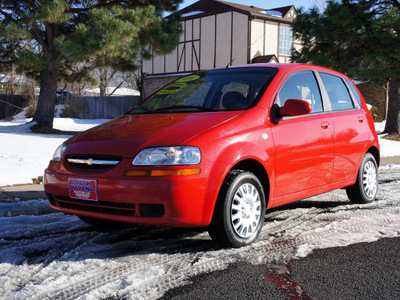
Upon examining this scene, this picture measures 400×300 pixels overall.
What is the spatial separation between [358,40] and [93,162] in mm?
15541

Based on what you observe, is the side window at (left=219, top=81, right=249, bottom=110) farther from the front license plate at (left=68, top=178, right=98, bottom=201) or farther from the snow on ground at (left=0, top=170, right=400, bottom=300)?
the front license plate at (left=68, top=178, right=98, bottom=201)

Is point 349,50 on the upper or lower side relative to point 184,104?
upper

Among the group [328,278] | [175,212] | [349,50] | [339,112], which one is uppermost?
[349,50]

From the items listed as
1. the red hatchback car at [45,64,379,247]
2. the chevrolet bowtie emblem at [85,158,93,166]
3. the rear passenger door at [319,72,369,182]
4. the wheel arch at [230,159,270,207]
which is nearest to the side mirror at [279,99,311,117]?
the red hatchback car at [45,64,379,247]

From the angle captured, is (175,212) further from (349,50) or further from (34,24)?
(349,50)

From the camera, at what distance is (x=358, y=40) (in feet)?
56.4

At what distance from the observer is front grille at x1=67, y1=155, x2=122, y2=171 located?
12.4 feet

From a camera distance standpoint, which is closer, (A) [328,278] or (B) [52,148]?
(A) [328,278]

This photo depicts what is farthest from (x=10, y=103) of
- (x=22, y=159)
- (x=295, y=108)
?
(x=295, y=108)

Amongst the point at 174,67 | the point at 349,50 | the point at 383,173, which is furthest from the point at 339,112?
the point at 174,67

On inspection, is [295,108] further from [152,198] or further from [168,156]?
[152,198]

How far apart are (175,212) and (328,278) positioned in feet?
4.03

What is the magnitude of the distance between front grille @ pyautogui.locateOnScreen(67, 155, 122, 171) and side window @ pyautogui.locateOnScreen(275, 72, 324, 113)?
1.77m

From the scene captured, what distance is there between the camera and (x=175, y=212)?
359 cm
